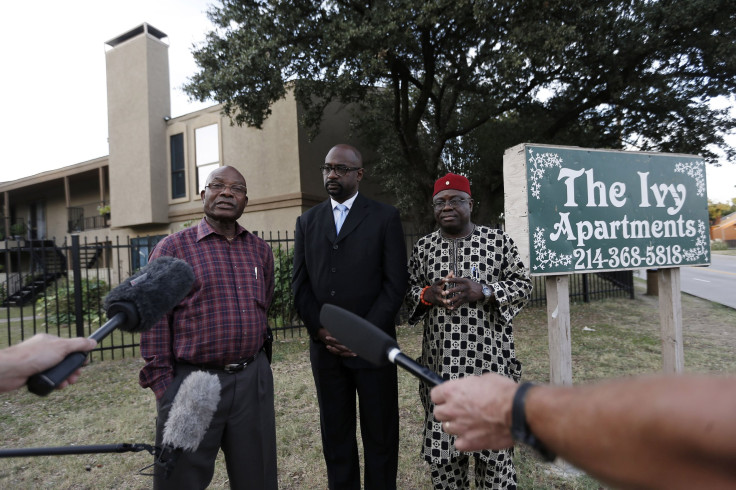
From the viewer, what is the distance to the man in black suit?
259 centimetres

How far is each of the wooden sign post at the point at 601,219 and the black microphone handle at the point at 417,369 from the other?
6.65 ft

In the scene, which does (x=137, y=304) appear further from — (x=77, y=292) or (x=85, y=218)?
(x=85, y=218)

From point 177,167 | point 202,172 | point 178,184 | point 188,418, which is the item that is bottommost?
point 188,418

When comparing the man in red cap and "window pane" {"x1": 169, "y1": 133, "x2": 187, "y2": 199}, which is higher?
"window pane" {"x1": 169, "y1": 133, "x2": 187, "y2": 199}

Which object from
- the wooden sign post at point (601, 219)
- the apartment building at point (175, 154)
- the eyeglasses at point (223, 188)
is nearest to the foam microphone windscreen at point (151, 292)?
the eyeglasses at point (223, 188)

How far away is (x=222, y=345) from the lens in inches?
87.9

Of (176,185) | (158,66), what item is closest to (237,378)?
(176,185)

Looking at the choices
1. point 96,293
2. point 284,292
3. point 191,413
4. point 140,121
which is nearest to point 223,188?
point 191,413

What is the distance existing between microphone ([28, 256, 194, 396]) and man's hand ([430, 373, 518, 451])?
3.41 feet

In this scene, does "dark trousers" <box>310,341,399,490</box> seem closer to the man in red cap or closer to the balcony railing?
the man in red cap

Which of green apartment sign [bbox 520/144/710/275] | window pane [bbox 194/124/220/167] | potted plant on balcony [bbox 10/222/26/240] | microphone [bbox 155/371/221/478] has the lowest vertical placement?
microphone [bbox 155/371/221/478]

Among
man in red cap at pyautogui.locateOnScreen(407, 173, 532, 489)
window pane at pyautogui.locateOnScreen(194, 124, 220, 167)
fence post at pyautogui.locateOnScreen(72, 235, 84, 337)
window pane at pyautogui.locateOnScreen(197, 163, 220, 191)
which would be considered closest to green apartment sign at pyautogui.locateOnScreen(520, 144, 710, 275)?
man in red cap at pyautogui.locateOnScreen(407, 173, 532, 489)

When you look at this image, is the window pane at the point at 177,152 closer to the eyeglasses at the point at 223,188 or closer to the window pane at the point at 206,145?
the window pane at the point at 206,145

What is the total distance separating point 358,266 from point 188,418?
132cm
